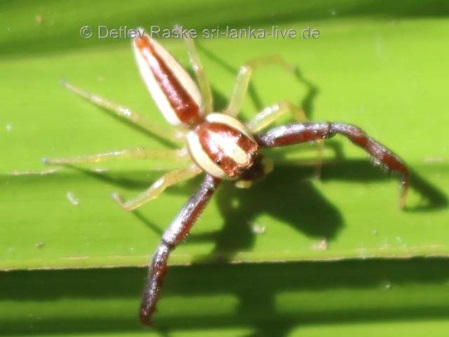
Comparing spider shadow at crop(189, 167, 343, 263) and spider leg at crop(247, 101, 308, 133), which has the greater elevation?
spider leg at crop(247, 101, 308, 133)

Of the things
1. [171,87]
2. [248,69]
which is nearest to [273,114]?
[248,69]

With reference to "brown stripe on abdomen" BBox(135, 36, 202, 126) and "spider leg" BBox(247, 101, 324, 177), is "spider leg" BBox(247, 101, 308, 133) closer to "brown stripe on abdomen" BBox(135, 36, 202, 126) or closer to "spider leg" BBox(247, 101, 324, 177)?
"spider leg" BBox(247, 101, 324, 177)

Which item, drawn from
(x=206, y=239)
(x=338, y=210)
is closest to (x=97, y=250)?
(x=206, y=239)

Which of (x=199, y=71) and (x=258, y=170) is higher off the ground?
(x=199, y=71)

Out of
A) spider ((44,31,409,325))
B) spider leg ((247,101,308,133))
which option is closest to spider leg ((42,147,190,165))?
spider ((44,31,409,325))

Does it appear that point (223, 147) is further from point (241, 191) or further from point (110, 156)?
point (110, 156)

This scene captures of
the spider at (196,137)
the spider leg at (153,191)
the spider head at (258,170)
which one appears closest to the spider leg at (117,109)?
the spider at (196,137)
